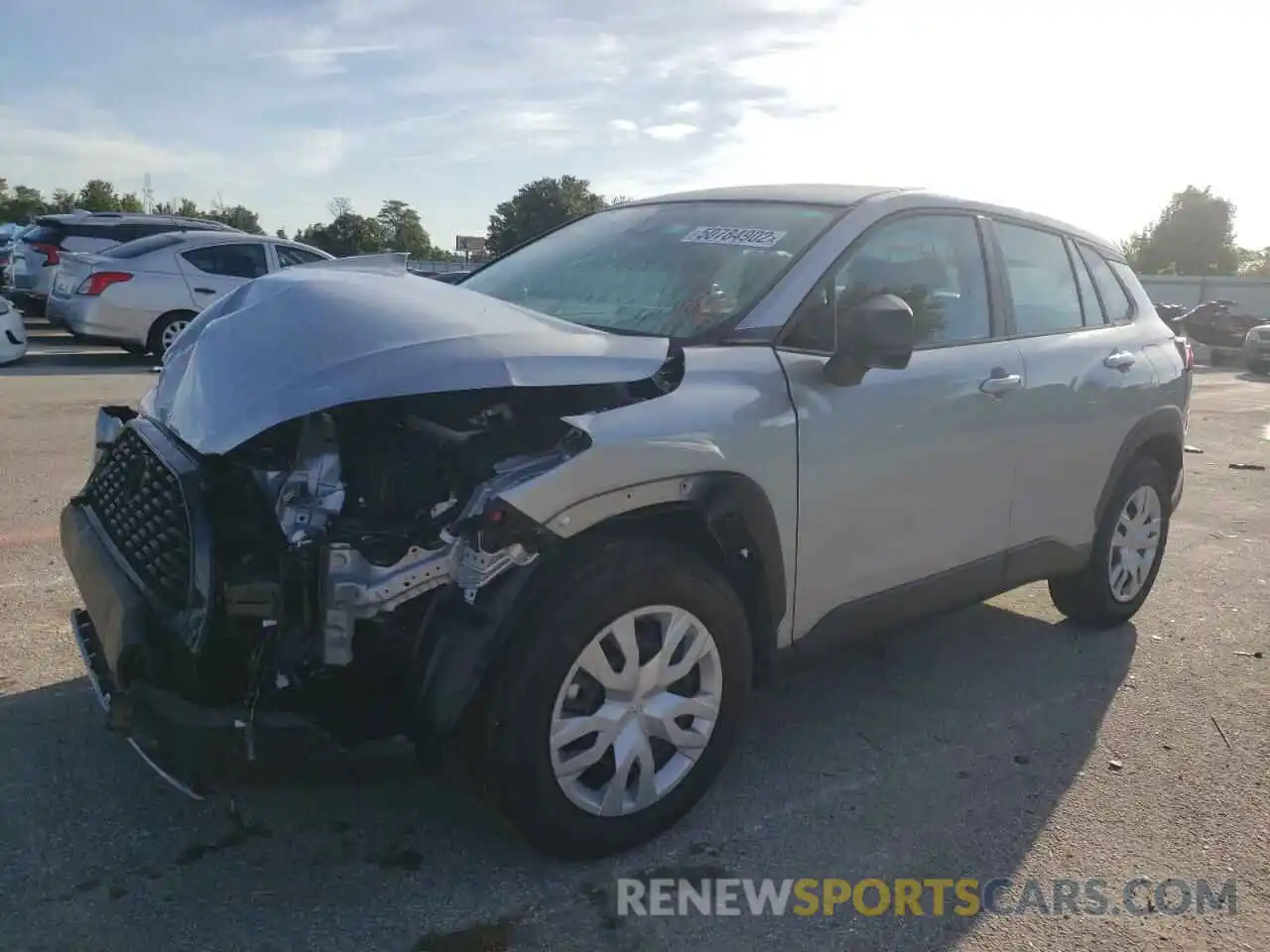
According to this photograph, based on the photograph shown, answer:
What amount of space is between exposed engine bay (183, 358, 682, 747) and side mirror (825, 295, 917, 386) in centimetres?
67

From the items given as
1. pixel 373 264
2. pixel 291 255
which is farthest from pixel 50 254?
pixel 373 264

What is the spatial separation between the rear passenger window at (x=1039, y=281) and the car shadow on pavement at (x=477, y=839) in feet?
5.11

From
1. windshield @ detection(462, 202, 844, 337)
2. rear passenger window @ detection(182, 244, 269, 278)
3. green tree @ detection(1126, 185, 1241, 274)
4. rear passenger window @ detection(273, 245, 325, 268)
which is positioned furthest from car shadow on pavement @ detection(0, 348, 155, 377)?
green tree @ detection(1126, 185, 1241, 274)

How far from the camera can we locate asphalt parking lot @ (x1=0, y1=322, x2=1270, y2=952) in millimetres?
2668

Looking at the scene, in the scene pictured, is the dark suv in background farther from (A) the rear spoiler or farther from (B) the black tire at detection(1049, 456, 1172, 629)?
(B) the black tire at detection(1049, 456, 1172, 629)

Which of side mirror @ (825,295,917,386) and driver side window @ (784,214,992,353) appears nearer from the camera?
side mirror @ (825,295,917,386)

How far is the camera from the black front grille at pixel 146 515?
277cm

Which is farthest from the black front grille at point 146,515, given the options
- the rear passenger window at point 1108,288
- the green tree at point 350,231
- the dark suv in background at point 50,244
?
the green tree at point 350,231

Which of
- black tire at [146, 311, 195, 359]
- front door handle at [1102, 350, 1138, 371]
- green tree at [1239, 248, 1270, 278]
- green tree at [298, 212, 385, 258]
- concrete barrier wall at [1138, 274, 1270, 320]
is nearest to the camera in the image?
front door handle at [1102, 350, 1138, 371]

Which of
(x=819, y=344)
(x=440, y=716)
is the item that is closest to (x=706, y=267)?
(x=819, y=344)

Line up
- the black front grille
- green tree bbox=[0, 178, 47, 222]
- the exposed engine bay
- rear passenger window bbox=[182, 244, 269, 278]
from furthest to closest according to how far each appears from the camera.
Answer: green tree bbox=[0, 178, 47, 222], rear passenger window bbox=[182, 244, 269, 278], the black front grille, the exposed engine bay

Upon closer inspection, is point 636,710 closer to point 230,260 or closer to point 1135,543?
point 1135,543

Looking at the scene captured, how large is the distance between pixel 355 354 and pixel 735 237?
5.02 ft

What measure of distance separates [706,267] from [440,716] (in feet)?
5.82
